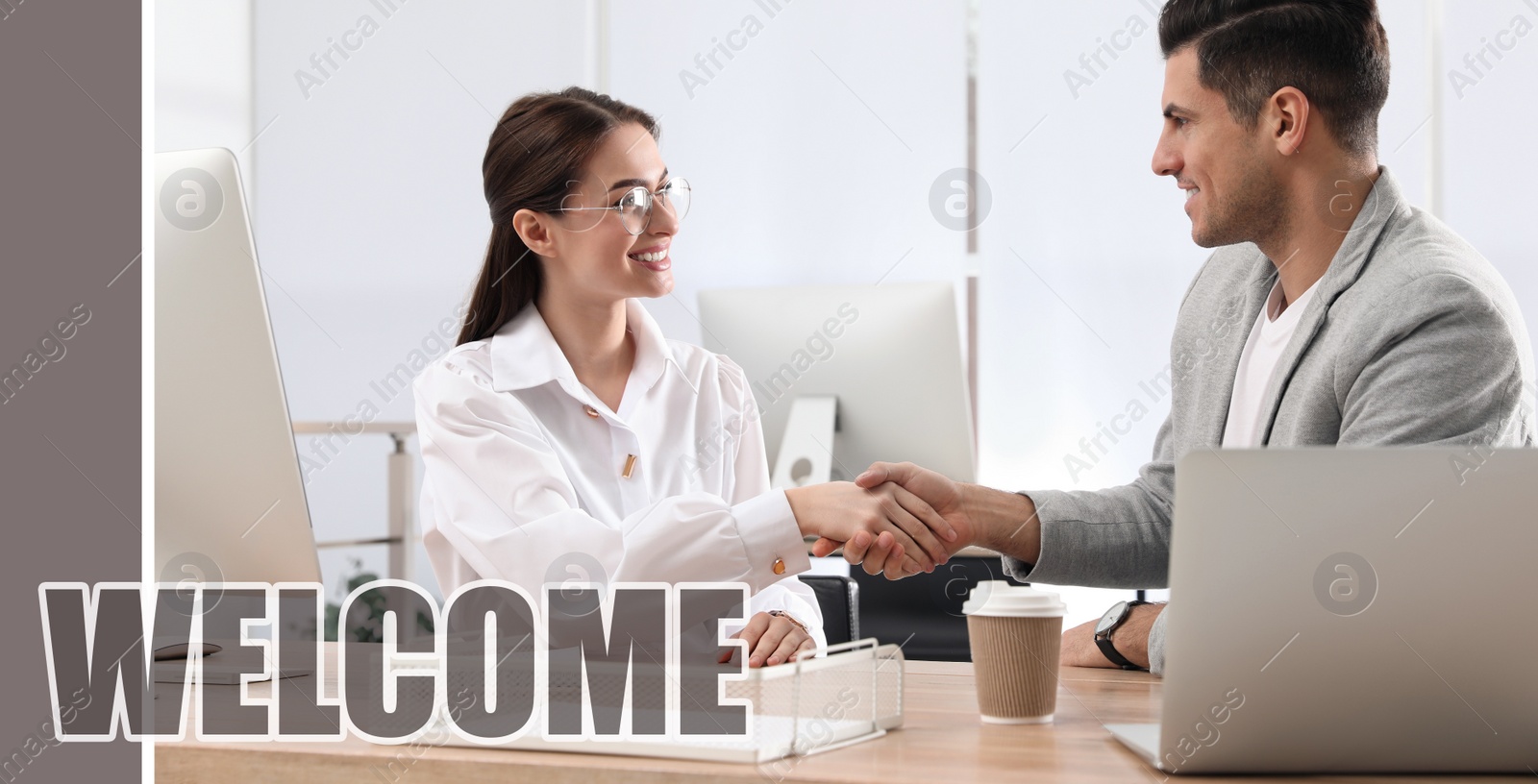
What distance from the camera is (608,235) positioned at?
5.93ft

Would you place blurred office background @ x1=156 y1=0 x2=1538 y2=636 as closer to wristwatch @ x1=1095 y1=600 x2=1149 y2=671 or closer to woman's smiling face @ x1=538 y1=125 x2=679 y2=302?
woman's smiling face @ x1=538 y1=125 x2=679 y2=302

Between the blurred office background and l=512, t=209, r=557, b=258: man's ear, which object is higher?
the blurred office background

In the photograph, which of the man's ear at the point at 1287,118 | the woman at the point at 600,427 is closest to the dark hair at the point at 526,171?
the woman at the point at 600,427

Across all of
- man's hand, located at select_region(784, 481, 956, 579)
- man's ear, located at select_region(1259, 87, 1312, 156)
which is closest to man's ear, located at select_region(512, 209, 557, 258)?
man's hand, located at select_region(784, 481, 956, 579)

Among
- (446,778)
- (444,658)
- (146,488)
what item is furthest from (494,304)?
(446,778)

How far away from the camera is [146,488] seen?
1.13 metres

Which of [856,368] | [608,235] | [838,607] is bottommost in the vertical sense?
[838,607]

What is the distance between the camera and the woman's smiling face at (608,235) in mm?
1809

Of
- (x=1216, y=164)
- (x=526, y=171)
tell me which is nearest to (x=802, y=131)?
(x=526, y=171)

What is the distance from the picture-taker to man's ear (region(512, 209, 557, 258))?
184cm

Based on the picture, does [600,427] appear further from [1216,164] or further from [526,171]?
[1216,164]

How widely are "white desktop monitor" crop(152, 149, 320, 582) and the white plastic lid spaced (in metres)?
0.64

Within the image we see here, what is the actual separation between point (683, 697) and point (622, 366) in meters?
1.01

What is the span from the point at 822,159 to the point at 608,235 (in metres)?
2.52
